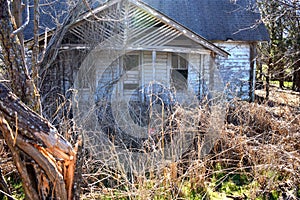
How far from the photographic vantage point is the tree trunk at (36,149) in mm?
1857

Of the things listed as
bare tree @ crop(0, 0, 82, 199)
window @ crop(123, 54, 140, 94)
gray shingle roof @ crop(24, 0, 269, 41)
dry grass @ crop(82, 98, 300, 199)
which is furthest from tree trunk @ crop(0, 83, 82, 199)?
gray shingle roof @ crop(24, 0, 269, 41)

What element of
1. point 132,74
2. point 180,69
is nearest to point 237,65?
point 180,69

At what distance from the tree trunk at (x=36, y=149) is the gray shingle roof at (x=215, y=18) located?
11312 millimetres

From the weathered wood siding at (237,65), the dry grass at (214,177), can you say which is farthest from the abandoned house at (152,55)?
the dry grass at (214,177)

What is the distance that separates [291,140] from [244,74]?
8470 millimetres

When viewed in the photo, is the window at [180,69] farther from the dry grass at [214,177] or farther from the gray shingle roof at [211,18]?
the dry grass at [214,177]

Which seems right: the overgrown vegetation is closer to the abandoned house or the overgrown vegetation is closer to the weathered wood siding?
the abandoned house

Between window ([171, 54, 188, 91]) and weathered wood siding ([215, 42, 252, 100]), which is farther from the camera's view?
weathered wood siding ([215, 42, 252, 100])

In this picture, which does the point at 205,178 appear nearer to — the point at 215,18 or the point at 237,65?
the point at 237,65

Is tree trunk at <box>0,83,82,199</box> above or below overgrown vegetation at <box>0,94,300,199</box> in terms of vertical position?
above

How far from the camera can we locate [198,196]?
387cm

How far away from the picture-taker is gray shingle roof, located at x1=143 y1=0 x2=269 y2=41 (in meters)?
12.4

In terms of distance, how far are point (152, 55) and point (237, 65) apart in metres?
4.60

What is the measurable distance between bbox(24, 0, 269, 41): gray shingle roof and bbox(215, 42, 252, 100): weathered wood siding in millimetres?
462
